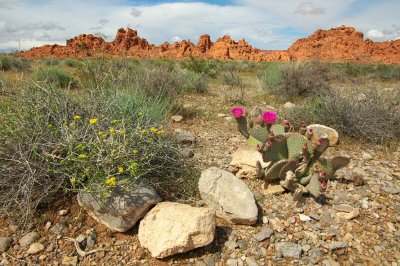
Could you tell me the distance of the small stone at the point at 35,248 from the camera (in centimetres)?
242

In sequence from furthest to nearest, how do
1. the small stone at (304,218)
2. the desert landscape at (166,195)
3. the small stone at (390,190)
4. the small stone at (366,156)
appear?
the small stone at (366,156), the small stone at (390,190), the small stone at (304,218), the desert landscape at (166,195)

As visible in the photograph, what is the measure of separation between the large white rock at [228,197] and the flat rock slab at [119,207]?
53 centimetres

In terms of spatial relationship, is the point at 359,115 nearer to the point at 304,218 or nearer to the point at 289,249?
the point at 304,218

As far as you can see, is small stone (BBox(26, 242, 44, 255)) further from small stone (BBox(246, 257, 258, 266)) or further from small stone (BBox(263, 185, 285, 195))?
small stone (BBox(263, 185, 285, 195))

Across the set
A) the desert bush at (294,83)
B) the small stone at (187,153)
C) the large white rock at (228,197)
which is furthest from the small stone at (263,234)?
the desert bush at (294,83)

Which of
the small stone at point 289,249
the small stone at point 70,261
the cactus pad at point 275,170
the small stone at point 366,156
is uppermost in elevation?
the cactus pad at point 275,170

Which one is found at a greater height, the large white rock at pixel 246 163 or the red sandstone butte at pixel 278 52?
the red sandstone butte at pixel 278 52

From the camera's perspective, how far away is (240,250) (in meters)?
2.57

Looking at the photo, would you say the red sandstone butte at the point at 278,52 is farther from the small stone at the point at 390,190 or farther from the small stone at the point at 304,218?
the small stone at the point at 304,218

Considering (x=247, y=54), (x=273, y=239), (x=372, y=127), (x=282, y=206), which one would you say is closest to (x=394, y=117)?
(x=372, y=127)

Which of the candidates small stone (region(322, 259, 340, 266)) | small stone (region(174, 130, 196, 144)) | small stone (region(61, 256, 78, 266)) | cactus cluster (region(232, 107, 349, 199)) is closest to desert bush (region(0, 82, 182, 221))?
small stone (region(61, 256, 78, 266))

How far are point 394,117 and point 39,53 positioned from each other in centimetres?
5860

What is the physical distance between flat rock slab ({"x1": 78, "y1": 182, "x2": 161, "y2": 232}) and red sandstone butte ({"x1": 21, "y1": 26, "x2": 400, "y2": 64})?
159 feet

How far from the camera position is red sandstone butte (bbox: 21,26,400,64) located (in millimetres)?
53703
